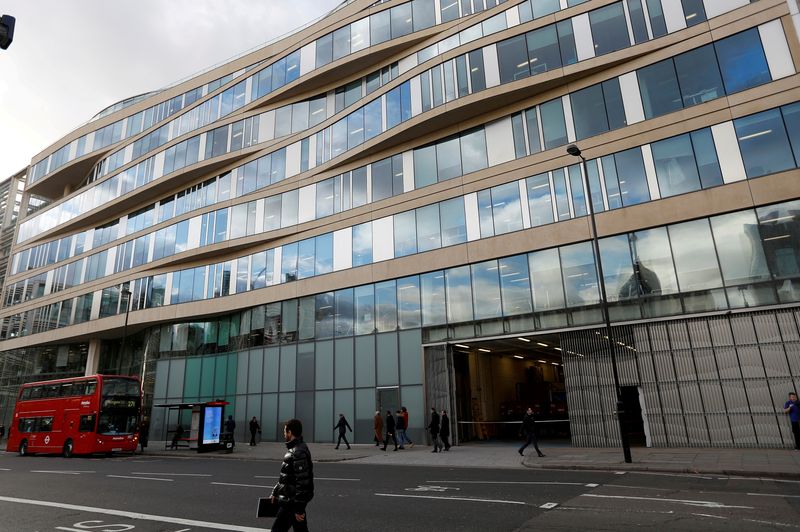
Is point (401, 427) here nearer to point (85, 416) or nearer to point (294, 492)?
point (85, 416)

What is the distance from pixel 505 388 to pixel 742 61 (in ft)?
63.1

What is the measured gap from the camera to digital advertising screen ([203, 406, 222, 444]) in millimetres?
23709

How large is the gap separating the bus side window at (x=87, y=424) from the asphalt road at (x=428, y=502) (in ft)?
30.4

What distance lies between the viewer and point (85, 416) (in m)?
22.9

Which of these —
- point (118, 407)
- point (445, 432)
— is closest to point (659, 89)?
point (445, 432)

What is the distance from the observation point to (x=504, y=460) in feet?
53.5

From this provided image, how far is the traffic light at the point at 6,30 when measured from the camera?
7019 millimetres

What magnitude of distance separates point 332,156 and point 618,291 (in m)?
17.5

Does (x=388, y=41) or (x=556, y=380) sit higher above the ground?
(x=388, y=41)

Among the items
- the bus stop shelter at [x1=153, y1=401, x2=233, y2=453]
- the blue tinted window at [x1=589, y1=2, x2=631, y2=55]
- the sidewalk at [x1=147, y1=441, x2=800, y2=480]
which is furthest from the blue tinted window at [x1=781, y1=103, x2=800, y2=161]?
the bus stop shelter at [x1=153, y1=401, x2=233, y2=453]

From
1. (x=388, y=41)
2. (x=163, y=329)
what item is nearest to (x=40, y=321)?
(x=163, y=329)

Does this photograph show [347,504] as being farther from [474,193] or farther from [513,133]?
[513,133]

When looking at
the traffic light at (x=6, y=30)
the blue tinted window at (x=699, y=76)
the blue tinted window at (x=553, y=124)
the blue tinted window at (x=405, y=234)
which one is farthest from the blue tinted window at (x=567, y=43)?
the traffic light at (x=6, y=30)

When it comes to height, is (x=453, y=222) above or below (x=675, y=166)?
above
